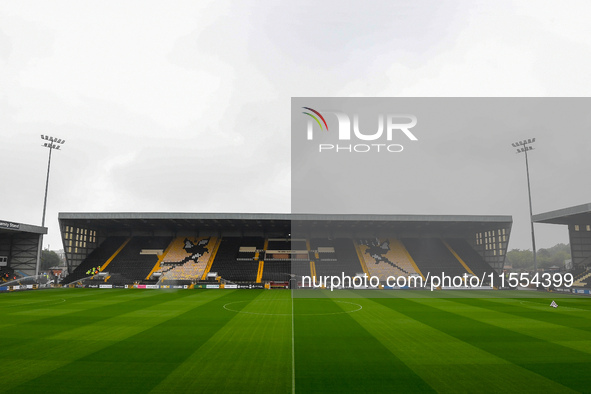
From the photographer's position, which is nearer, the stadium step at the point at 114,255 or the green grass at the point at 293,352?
the green grass at the point at 293,352

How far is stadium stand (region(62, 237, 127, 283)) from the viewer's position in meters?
43.2

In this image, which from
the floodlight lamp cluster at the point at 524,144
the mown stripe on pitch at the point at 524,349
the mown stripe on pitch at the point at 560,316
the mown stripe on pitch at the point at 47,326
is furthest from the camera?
the floodlight lamp cluster at the point at 524,144

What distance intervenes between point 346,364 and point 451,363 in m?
2.73

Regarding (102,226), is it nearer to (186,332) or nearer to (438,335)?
(186,332)

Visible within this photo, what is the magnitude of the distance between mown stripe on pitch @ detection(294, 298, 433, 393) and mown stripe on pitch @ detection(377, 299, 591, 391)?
3184 mm

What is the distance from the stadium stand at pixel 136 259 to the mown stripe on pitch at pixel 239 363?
1254 inches

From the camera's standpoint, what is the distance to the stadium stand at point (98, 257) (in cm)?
4316

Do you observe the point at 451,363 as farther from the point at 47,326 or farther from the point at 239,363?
the point at 47,326

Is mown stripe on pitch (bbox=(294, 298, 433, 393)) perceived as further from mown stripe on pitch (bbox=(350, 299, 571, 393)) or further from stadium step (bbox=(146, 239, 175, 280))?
stadium step (bbox=(146, 239, 175, 280))

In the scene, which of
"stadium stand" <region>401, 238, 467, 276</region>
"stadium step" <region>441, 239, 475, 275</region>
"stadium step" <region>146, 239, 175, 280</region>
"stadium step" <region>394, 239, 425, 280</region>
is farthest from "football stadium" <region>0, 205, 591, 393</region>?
"stadium step" <region>394, 239, 425, 280</region>

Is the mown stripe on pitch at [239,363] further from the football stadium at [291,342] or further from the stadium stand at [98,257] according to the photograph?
the stadium stand at [98,257]

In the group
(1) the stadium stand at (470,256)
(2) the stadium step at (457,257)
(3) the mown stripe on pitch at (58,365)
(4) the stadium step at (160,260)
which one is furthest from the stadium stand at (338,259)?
(3) the mown stripe on pitch at (58,365)

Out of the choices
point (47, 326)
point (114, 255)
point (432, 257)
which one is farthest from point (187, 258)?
point (47, 326)

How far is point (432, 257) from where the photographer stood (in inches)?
1882
